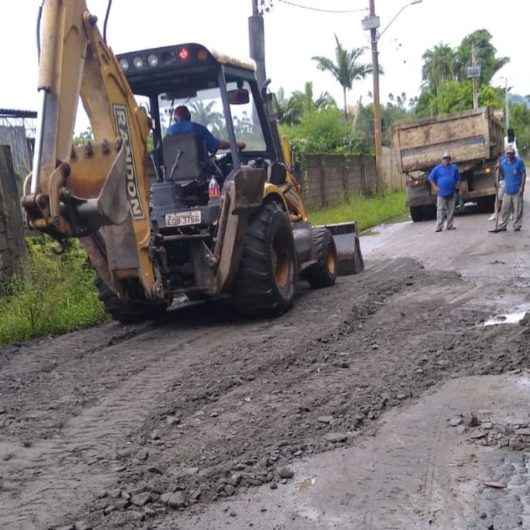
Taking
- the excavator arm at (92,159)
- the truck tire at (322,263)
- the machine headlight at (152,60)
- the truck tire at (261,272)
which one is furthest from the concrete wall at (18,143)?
the truck tire at (261,272)

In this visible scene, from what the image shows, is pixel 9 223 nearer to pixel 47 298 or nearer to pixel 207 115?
pixel 47 298

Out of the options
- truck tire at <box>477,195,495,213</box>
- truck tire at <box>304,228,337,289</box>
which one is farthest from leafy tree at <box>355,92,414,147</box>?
truck tire at <box>304,228,337,289</box>

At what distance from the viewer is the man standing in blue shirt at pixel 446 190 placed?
16.0m

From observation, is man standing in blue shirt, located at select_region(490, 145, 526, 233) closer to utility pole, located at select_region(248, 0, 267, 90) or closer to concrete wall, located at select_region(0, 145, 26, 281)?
utility pole, located at select_region(248, 0, 267, 90)

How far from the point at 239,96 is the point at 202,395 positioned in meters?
3.86

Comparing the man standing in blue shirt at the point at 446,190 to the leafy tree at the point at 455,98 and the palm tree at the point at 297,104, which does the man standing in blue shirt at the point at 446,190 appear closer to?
the palm tree at the point at 297,104

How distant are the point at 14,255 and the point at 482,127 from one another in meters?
12.5

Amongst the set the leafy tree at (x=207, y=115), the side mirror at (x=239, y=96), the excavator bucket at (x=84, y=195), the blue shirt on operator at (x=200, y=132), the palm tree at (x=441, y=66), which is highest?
the palm tree at (x=441, y=66)

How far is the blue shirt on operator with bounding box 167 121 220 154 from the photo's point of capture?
769cm

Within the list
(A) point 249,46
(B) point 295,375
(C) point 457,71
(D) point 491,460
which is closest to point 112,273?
(B) point 295,375

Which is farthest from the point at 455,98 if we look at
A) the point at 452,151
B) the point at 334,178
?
the point at 452,151

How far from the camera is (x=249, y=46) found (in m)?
14.8

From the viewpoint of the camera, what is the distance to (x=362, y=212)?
2127cm

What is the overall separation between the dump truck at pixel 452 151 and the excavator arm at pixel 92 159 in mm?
12523
